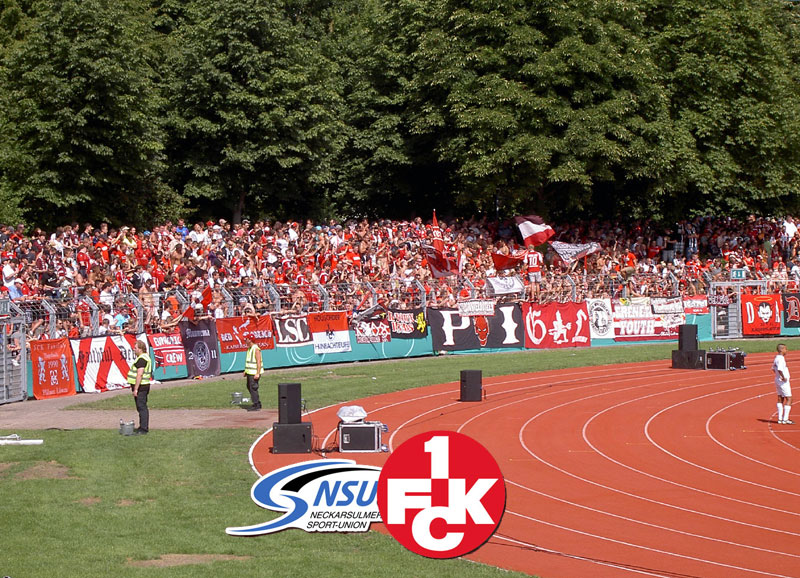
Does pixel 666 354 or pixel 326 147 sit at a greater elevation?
pixel 326 147

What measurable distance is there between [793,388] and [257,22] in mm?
29880

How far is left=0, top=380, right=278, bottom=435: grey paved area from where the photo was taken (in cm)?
2198

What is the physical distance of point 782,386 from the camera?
73.2ft

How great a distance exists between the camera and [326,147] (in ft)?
164

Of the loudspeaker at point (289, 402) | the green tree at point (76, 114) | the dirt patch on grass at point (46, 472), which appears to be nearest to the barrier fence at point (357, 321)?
the dirt patch on grass at point (46, 472)

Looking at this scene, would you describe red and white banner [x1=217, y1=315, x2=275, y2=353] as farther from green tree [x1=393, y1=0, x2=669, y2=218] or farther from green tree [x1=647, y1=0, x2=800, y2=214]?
green tree [x1=647, y1=0, x2=800, y2=214]

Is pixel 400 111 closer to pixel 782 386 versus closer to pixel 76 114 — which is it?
pixel 76 114

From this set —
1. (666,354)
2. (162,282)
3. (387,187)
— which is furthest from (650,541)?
(387,187)

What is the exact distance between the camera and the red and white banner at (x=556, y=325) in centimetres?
3866

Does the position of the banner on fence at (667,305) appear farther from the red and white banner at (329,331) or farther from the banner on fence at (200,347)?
the banner on fence at (200,347)

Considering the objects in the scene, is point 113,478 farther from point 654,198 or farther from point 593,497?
point 654,198

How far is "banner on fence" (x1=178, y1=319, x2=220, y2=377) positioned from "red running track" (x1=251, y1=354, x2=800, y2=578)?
6492 mm

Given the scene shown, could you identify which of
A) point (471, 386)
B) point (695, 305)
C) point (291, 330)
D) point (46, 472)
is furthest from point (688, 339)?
point (46, 472)

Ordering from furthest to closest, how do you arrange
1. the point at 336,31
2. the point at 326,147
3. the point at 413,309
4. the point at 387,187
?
1. the point at 336,31
2. the point at 387,187
3. the point at 326,147
4. the point at 413,309
